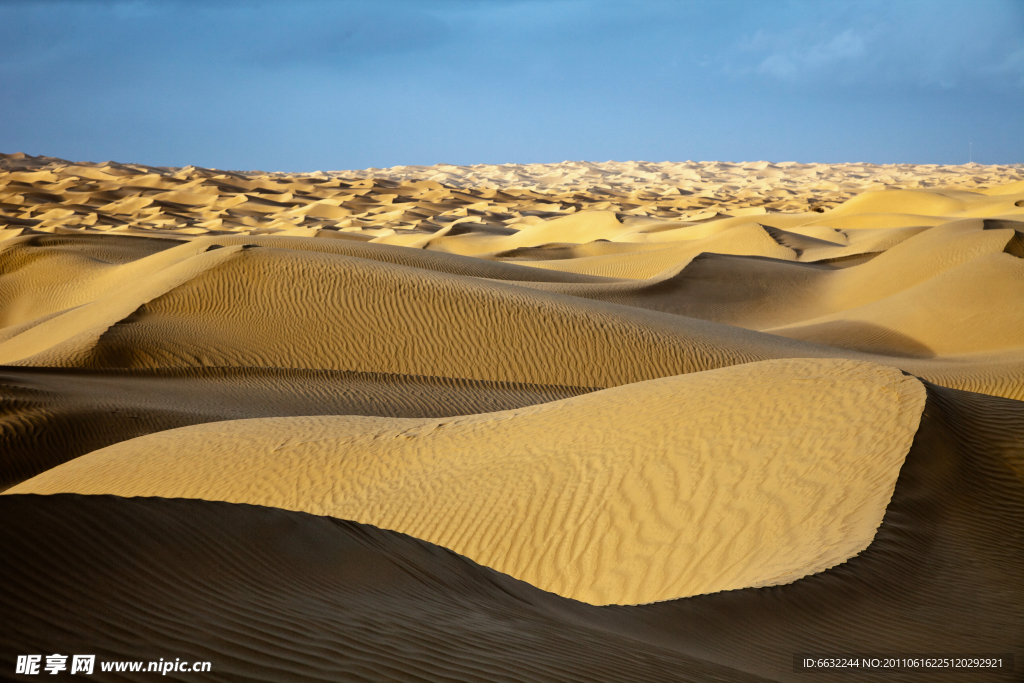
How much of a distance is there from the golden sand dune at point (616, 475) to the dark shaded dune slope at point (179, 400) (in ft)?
2.74

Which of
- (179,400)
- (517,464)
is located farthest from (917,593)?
(179,400)

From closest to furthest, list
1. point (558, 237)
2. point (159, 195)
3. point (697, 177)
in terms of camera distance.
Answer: point (558, 237) → point (159, 195) → point (697, 177)

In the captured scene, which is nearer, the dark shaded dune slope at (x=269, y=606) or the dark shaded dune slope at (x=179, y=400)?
the dark shaded dune slope at (x=269, y=606)

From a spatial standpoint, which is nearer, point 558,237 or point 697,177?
point 558,237

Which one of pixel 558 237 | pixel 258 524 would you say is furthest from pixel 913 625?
pixel 558 237

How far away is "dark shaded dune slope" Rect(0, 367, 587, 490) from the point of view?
7.03 meters

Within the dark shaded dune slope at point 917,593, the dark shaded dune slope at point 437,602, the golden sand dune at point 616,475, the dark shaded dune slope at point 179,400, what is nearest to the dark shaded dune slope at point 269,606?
the dark shaded dune slope at point 437,602

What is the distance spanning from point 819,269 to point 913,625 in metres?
14.0

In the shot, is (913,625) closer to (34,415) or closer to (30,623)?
(30,623)

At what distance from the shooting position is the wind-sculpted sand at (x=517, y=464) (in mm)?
2449

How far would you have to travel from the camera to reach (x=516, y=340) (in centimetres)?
1009

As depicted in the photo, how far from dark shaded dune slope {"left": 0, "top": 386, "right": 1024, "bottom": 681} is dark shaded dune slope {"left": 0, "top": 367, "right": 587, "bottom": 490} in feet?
15.5

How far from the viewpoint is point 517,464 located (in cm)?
541

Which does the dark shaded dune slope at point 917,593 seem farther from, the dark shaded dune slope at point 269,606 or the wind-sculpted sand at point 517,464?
the dark shaded dune slope at point 269,606
